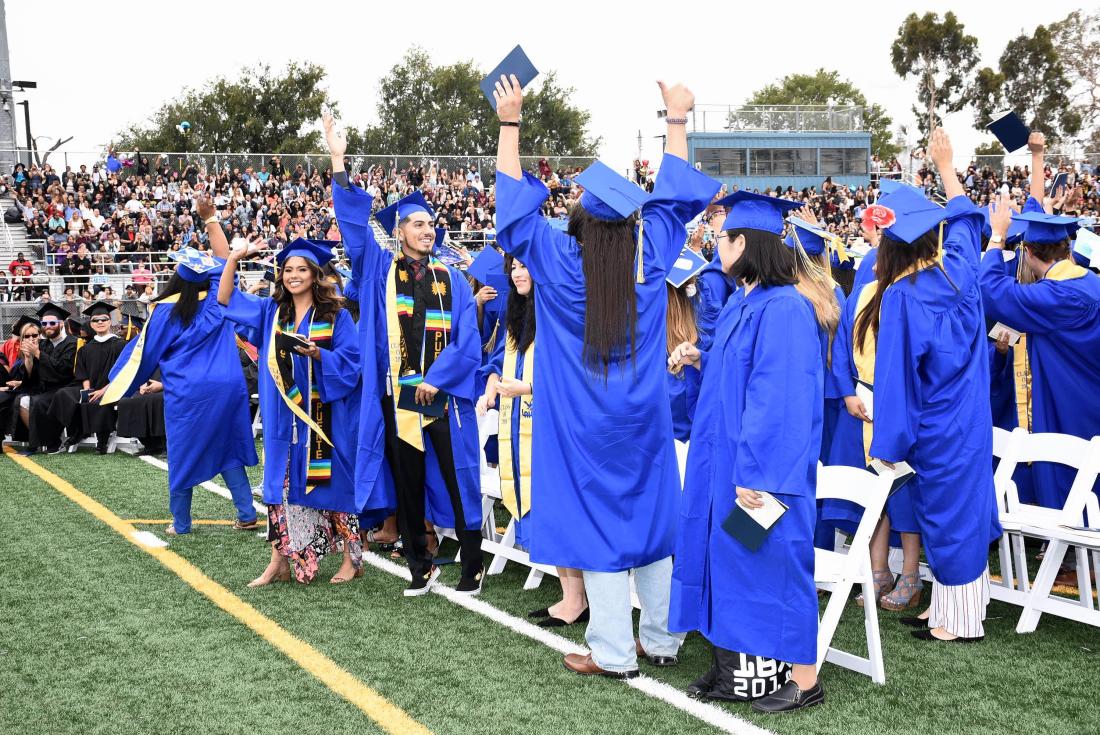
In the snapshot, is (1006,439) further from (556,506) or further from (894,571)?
(556,506)

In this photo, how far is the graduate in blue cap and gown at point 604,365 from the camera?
4297mm

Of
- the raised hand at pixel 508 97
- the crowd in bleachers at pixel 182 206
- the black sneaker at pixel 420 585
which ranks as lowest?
the black sneaker at pixel 420 585

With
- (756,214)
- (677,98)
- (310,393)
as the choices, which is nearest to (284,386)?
(310,393)

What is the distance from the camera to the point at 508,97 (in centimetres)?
425

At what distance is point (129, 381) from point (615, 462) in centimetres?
490

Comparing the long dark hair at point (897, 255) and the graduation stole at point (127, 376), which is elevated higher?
the long dark hair at point (897, 255)

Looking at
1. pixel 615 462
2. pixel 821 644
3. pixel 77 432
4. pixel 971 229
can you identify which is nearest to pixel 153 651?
pixel 615 462

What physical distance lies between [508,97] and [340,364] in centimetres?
245

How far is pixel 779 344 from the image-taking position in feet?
13.0

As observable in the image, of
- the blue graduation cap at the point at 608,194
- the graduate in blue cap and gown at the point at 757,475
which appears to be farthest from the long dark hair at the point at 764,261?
the blue graduation cap at the point at 608,194

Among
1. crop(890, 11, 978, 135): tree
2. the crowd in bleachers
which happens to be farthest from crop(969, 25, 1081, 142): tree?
the crowd in bleachers

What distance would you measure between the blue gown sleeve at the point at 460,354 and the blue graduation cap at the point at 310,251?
0.72 metres

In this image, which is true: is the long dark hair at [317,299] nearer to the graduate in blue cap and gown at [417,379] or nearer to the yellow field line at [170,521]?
the graduate in blue cap and gown at [417,379]

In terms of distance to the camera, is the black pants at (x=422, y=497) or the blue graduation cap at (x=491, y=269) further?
the blue graduation cap at (x=491, y=269)
